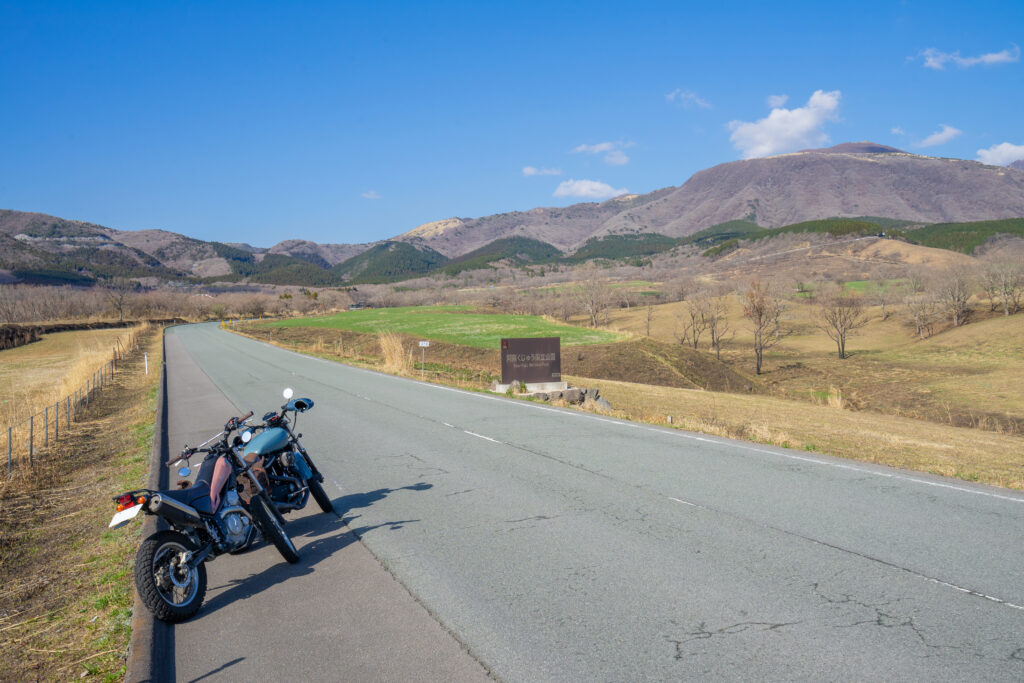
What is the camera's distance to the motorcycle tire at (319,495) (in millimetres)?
7207

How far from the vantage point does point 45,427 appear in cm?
1322

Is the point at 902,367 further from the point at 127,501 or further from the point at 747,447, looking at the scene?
Answer: the point at 127,501

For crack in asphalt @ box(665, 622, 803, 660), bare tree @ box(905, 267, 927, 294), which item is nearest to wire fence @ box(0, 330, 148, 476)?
crack in asphalt @ box(665, 622, 803, 660)

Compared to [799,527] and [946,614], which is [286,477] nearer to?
[799,527]

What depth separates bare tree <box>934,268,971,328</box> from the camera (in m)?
65.1

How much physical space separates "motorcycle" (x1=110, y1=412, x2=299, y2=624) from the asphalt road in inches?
11.2

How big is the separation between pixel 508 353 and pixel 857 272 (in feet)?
382

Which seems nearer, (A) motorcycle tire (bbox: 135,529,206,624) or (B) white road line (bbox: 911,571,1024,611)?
(B) white road line (bbox: 911,571,1024,611)

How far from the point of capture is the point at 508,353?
21.9m

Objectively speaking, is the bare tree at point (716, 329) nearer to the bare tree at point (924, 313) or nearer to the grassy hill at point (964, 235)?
the bare tree at point (924, 313)

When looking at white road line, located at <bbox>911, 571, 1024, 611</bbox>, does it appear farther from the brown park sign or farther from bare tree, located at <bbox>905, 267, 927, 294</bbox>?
bare tree, located at <bbox>905, 267, 927, 294</bbox>

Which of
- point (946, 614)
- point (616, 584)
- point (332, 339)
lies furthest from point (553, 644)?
point (332, 339)

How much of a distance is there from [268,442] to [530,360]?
15.9 m

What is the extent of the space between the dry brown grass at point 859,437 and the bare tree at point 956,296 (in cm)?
5581
